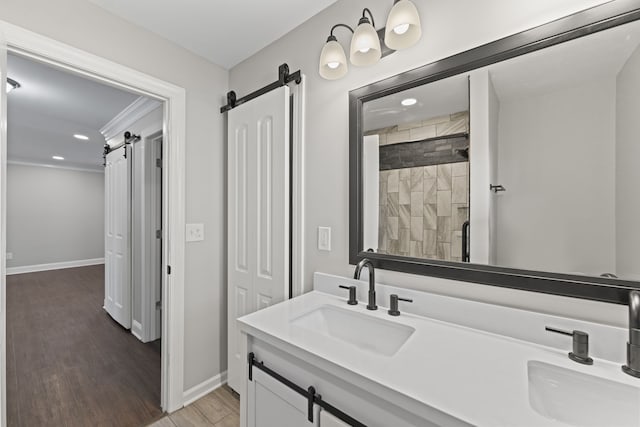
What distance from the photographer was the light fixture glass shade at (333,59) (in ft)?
4.15

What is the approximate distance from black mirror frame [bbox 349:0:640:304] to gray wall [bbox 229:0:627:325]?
32 mm

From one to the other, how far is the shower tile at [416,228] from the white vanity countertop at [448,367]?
0.35m

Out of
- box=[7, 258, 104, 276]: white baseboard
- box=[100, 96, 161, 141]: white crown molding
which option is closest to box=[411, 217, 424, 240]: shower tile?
box=[100, 96, 161, 141]: white crown molding

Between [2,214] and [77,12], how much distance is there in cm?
106

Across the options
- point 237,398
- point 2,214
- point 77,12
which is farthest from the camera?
point 237,398

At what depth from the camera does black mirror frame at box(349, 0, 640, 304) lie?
2.76ft

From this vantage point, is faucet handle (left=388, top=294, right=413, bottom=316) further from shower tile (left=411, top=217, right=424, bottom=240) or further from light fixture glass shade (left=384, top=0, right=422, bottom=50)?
light fixture glass shade (left=384, top=0, right=422, bottom=50)

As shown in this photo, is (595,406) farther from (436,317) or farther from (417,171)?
(417,171)

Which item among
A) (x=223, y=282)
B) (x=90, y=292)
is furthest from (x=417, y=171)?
(x=90, y=292)

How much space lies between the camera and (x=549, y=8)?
93 cm

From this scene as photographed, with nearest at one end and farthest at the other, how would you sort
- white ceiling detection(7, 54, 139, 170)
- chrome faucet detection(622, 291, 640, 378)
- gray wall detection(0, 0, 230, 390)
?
chrome faucet detection(622, 291, 640, 378) → gray wall detection(0, 0, 230, 390) → white ceiling detection(7, 54, 139, 170)

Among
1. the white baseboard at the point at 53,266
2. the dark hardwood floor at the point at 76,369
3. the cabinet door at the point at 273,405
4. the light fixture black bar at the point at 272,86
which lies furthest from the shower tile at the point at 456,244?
the white baseboard at the point at 53,266

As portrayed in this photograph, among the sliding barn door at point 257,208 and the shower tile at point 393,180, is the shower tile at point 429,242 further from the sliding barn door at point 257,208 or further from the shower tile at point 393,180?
the sliding barn door at point 257,208

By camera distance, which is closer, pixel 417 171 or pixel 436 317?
pixel 436 317
